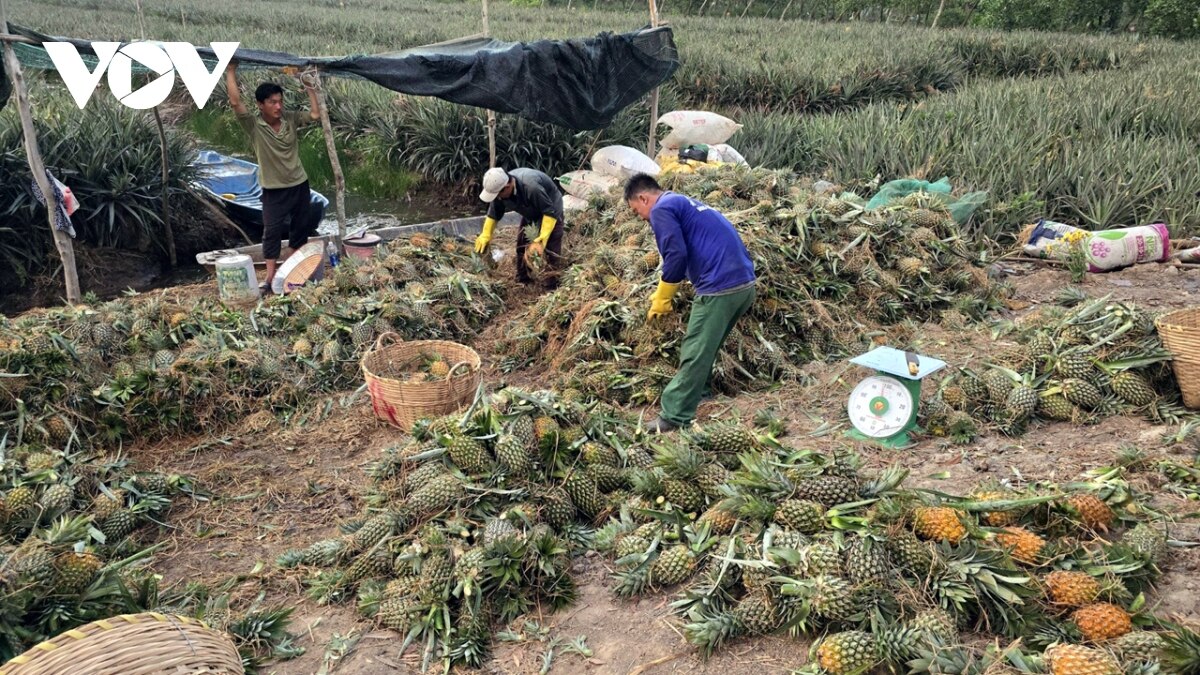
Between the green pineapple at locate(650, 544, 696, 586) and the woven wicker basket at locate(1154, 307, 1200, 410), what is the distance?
124 inches

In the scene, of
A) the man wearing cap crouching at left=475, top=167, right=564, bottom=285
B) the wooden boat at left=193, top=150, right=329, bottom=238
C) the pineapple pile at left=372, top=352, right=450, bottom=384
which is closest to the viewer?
the pineapple pile at left=372, top=352, right=450, bottom=384

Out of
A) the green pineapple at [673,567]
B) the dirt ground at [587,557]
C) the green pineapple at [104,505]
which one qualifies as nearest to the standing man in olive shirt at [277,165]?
the dirt ground at [587,557]

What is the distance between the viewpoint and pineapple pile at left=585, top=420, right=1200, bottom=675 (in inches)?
95.7

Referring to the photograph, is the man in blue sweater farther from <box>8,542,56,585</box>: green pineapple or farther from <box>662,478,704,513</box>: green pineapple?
<box>8,542,56,585</box>: green pineapple

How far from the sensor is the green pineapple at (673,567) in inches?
120

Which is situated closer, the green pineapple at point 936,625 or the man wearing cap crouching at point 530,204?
the green pineapple at point 936,625

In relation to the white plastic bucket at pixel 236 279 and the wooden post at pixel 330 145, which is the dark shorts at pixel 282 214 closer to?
the wooden post at pixel 330 145

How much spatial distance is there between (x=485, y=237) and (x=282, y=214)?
2.03 meters

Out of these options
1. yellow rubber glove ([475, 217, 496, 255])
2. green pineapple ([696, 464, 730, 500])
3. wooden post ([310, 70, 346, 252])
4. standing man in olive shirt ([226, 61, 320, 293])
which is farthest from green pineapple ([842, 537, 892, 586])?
standing man in olive shirt ([226, 61, 320, 293])

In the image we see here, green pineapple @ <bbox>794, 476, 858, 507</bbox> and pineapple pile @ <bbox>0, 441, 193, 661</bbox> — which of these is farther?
green pineapple @ <bbox>794, 476, 858, 507</bbox>

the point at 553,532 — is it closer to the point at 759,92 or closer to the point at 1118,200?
the point at 1118,200

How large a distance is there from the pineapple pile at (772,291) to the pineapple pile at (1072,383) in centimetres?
131

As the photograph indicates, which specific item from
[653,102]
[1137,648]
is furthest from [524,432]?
[653,102]

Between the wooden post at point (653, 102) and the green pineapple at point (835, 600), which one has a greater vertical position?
the wooden post at point (653, 102)
